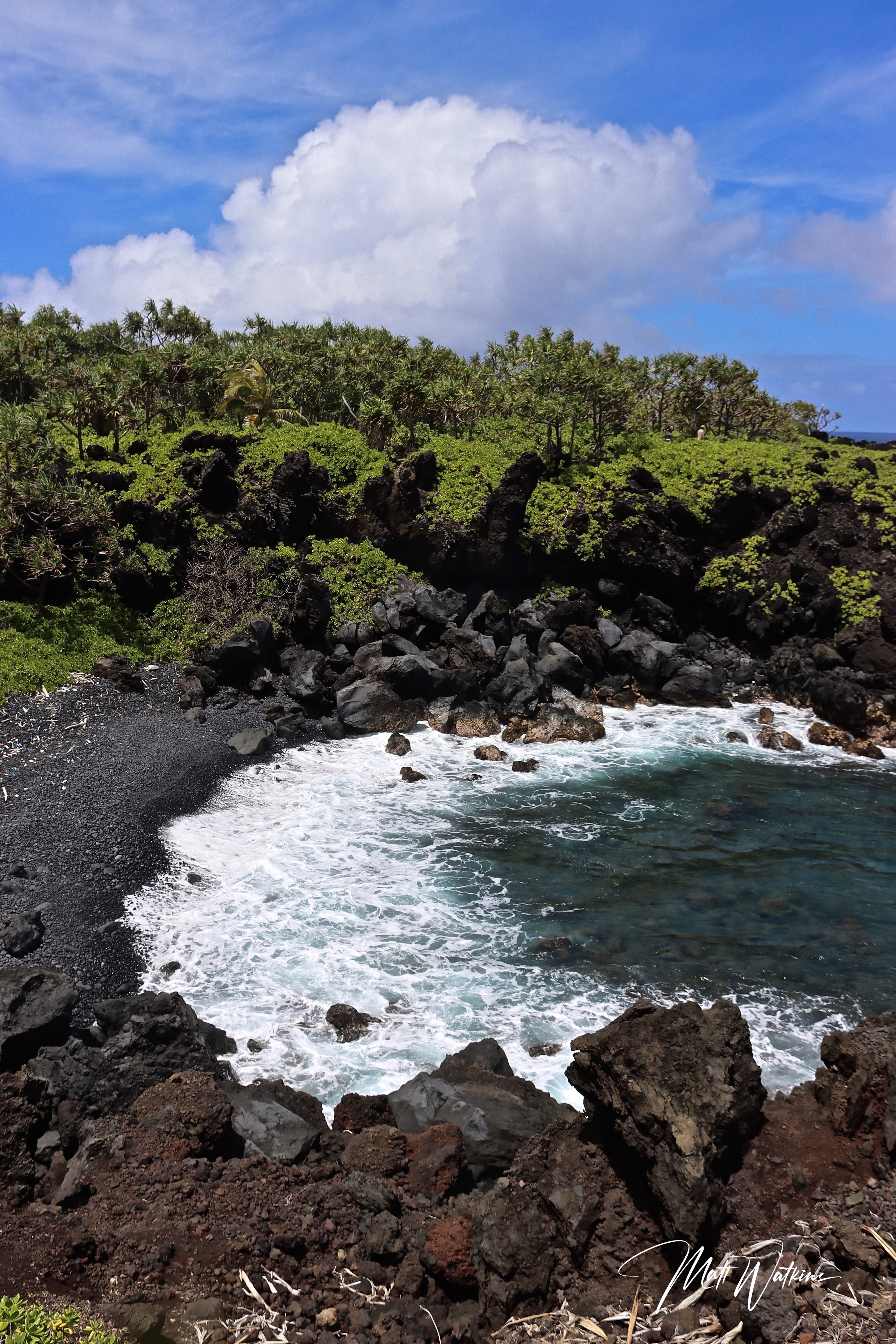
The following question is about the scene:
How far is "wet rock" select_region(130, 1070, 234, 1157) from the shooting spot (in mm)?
10344

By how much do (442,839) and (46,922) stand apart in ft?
33.4

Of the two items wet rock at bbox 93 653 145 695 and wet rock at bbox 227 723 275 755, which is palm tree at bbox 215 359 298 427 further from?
wet rock at bbox 227 723 275 755

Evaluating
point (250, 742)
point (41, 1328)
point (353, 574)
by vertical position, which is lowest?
point (41, 1328)

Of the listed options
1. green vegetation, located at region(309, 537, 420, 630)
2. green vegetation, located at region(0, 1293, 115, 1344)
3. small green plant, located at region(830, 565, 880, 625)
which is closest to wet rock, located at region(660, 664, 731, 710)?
small green plant, located at region(830, 565, 880, 625)

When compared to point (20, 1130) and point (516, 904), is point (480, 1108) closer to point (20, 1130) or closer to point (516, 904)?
point (20, 1130)

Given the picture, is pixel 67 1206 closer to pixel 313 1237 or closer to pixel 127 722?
pixel 313 1237

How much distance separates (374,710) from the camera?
99.3 feet

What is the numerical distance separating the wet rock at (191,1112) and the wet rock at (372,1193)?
1.88 m

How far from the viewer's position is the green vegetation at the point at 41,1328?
637cm

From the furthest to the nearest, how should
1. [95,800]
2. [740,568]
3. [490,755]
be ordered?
[740,568] < [490,755] < [95,800]

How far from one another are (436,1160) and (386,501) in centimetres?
3179

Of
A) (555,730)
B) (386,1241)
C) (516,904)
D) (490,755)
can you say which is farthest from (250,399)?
(386,1241)

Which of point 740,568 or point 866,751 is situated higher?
point 740,568

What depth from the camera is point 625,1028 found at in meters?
9.81
